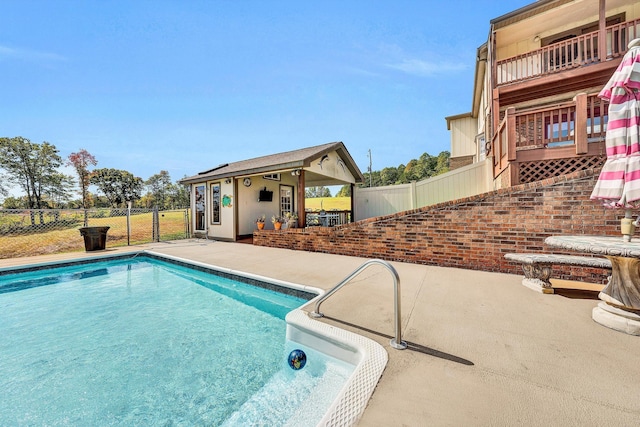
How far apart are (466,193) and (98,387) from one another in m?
10.1

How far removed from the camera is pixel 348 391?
1.76 metres

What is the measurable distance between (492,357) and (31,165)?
111ft

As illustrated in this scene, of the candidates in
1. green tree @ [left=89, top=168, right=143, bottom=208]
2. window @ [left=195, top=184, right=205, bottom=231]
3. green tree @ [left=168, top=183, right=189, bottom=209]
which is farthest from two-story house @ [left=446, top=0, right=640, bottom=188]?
green tree @ [left=89, top=168, right=143, bottom=208]

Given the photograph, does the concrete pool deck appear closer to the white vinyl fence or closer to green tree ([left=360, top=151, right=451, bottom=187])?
the white vinyl fence

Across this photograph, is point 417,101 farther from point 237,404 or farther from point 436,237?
point 237,404

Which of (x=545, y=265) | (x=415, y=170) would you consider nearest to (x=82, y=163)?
(x=545, y=265)

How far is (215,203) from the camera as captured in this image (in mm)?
11766

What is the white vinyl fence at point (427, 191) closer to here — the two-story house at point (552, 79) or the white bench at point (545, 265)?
the two-story house at point (552, 79)

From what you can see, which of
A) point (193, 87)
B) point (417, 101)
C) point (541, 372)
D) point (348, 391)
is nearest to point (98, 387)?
point (348, 391)

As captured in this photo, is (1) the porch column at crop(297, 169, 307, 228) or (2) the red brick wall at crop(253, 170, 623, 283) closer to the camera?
(2) the red brick wall at crop(253, 170, 623, 283)

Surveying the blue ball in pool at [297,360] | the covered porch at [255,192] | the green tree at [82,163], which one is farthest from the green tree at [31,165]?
the blue ball in pool at [297,360]

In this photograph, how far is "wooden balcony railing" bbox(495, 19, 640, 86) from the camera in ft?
22.7

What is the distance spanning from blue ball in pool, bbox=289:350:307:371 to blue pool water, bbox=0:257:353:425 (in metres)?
0.07

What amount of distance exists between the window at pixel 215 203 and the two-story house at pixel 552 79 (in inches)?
431
